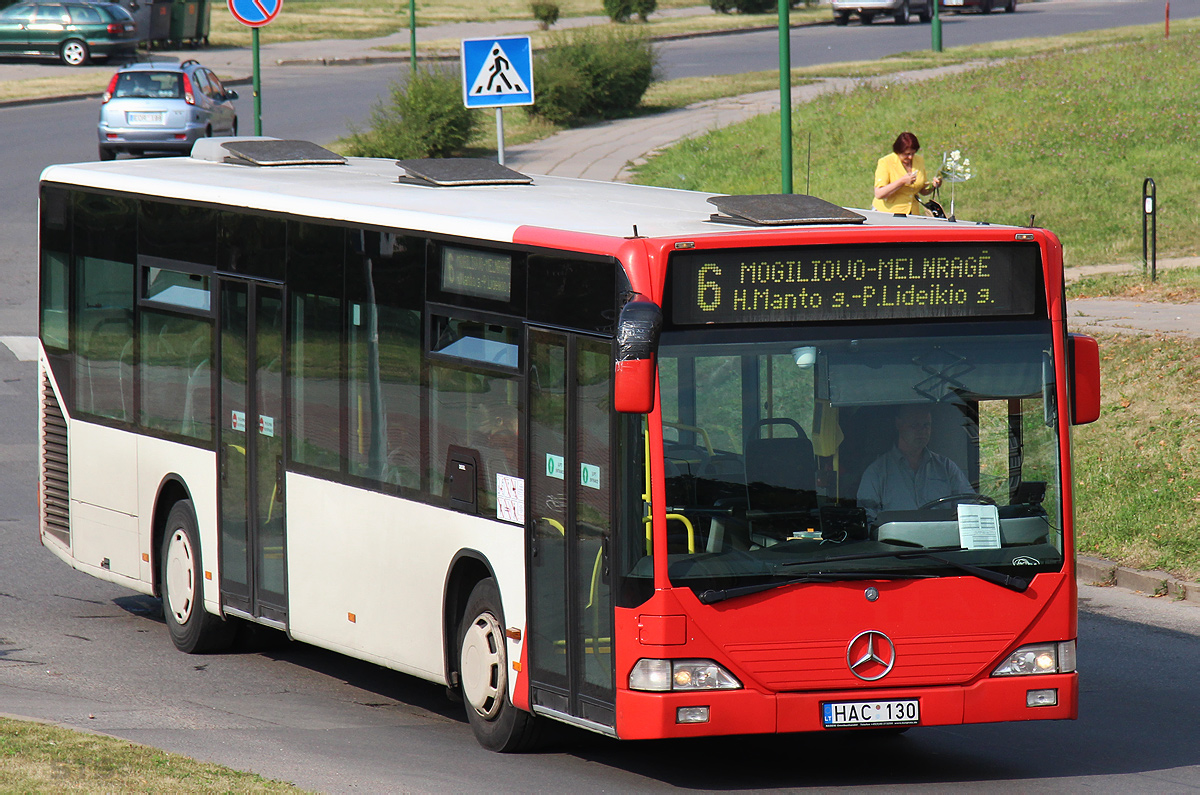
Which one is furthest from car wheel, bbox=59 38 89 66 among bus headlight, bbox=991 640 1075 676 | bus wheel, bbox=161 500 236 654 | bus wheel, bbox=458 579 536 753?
bus headlight, bbox=991 640 1075 676

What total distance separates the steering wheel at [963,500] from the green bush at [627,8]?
56.5 metres

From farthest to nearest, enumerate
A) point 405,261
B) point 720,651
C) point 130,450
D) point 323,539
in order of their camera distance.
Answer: point 130,450 → point 323,539 → point 405,261 → point 720,651

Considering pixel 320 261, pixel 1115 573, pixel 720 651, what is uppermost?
pixel 320 261

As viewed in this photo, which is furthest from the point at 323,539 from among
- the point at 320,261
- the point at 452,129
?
the point at 452,129

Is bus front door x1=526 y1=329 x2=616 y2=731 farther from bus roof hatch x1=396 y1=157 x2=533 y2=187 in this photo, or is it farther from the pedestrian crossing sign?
the pedestrian crossing sign

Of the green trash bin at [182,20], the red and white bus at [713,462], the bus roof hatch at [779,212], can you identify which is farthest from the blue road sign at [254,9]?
the green trash bin at [182,20]

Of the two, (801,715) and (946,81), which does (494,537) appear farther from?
(946,81)

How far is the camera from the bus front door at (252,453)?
10195 mm

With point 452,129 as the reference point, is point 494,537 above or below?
below

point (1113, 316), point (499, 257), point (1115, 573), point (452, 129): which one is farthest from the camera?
point (452, 129)

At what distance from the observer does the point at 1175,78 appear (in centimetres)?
3447

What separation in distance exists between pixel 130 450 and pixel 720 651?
18.2 feet

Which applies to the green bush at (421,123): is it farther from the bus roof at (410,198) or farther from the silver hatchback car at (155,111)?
the bus roof at (410,198)

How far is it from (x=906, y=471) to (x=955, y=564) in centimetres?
45
